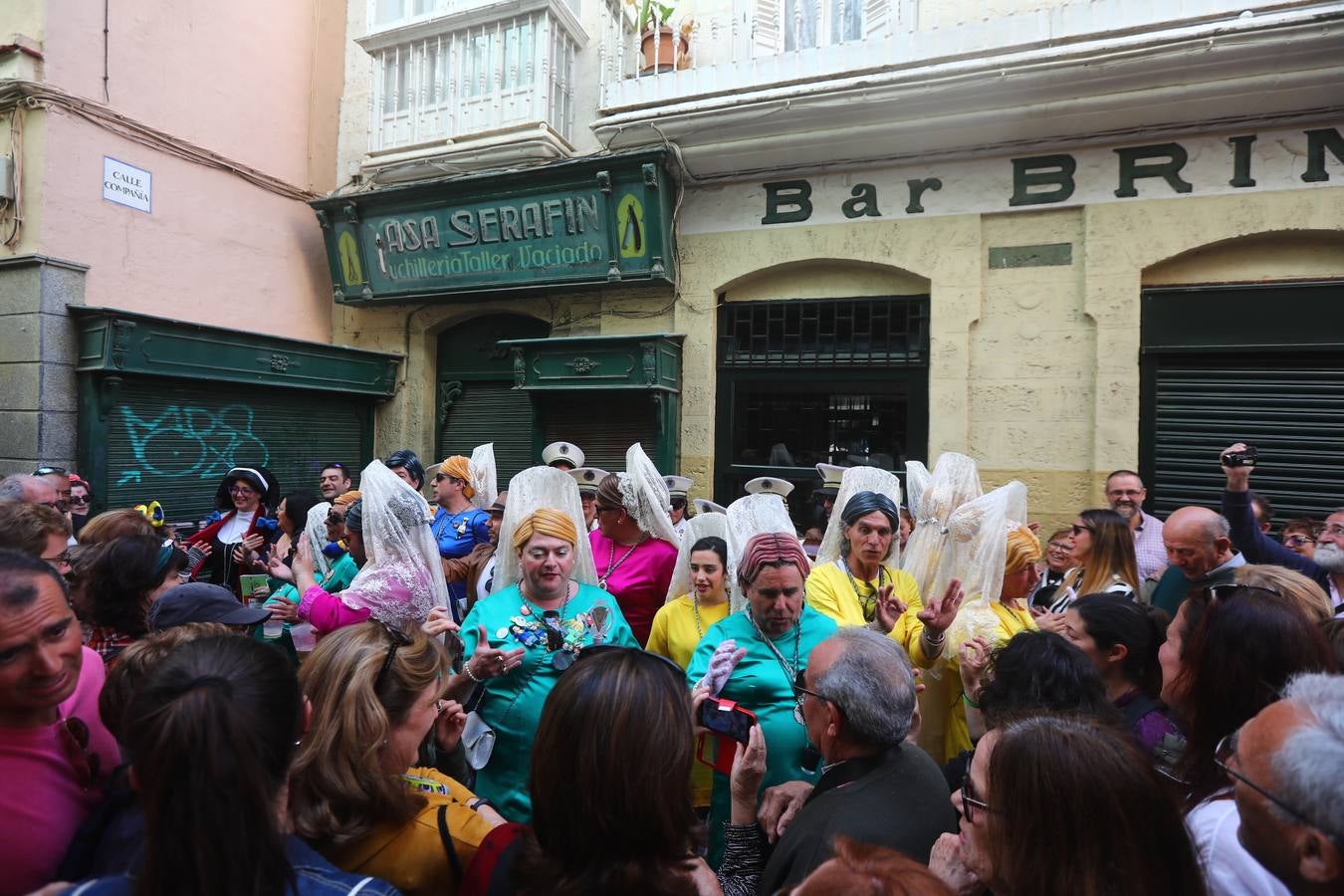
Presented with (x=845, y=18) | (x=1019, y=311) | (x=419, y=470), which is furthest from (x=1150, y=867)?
(x=845, y=18)

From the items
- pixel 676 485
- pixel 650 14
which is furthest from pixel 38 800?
pixel 650 14

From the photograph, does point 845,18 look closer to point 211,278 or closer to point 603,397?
point 603,397

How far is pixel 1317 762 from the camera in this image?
3.52 ft

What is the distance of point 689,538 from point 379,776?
2241 mm

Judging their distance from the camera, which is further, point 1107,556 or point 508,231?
point 508,231

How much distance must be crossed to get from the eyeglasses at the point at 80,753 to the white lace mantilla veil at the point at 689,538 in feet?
7.45


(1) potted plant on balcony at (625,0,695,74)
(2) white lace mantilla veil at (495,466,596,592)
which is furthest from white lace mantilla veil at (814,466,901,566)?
(1) potted plant on balcony at (625,0,695,74)

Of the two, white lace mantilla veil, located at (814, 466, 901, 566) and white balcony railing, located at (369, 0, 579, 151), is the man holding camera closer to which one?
white lace mantilla veil, located at (814, 466, 901, 566)

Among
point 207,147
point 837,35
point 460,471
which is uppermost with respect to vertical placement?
point 837,35

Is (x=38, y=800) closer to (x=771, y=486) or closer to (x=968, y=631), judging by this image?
(x=968, y=631)

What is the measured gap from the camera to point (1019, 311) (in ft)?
20.2

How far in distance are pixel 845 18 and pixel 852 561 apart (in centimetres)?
541

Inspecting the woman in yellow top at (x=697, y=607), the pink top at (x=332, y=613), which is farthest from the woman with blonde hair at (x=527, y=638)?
the pink top at (x=332, y=613)

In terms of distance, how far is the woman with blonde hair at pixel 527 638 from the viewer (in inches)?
102
